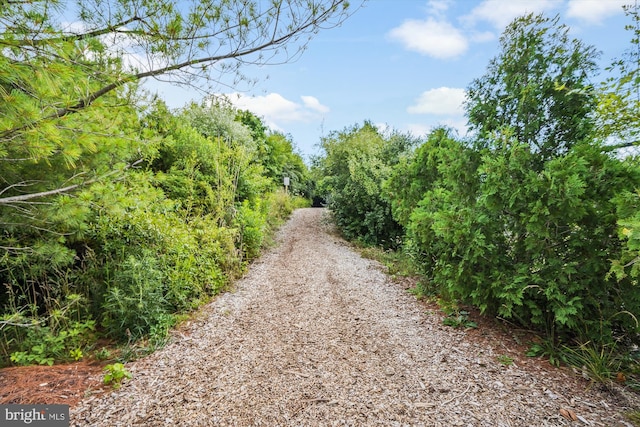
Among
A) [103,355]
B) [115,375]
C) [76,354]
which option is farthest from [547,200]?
[76,354]

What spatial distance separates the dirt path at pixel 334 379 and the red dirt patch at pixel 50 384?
0.15 m

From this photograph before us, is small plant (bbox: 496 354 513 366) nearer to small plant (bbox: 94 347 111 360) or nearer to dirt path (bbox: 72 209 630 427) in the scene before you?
dirt path (bbox: 72 209 630 427)

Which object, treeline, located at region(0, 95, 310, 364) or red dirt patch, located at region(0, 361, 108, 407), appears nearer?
red dirt patch, located at region(0, 361, 108, 407)

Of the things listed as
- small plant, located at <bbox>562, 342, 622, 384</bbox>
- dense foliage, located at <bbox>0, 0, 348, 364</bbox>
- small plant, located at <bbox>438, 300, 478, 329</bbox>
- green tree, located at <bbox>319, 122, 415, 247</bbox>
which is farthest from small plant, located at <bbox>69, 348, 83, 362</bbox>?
green tree, located at <bbox>319, 122, 415, 247</bbox>

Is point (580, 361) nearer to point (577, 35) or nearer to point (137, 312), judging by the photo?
point (577, 35)

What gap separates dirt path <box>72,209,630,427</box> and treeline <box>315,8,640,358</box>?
1.89 ft

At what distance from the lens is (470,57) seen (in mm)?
3312

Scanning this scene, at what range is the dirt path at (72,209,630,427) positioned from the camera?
1.79 m

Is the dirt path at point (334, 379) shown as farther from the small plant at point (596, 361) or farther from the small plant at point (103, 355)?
the small plant at point (103, 355)

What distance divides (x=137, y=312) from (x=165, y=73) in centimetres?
230

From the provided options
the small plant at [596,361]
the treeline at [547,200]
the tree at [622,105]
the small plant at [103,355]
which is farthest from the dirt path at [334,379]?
the tree at [622,105]

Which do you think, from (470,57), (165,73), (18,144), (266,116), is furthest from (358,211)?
Result: (266,116)

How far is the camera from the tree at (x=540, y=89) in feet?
8.18

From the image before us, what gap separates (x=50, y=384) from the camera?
2.09m
